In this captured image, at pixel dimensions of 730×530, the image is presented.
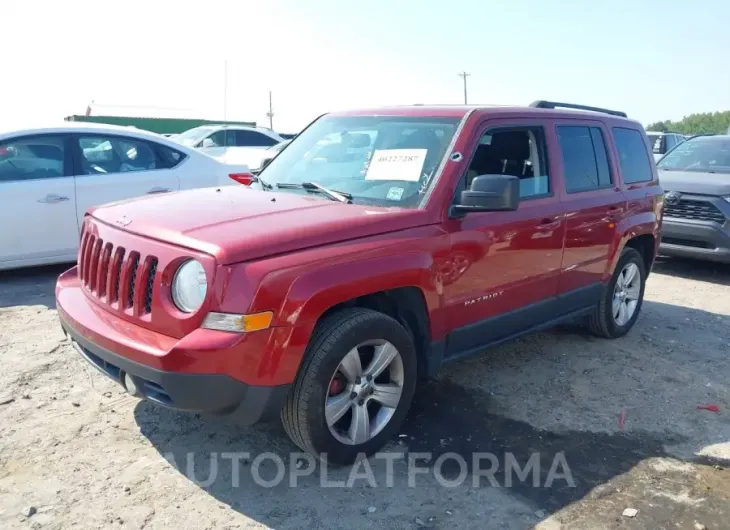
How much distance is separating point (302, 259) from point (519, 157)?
2020 mm

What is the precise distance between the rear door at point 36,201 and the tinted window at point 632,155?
512 cm

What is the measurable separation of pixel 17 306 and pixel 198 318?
3810mm

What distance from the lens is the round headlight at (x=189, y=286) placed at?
2.99m

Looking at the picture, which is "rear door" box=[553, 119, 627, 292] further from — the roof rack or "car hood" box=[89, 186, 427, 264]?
"car hood" box=[89, 186, 427, 264]

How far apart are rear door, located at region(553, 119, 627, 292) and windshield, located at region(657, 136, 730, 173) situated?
15.3ft

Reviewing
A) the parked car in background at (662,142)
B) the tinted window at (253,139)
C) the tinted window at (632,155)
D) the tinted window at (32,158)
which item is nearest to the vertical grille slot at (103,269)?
the tinted window at (32,158)

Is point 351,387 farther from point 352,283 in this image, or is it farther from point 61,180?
point 61,180

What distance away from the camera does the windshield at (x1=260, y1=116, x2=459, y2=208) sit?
12.6ft

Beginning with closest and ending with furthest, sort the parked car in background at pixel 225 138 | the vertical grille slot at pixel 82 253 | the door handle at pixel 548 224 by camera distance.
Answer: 1. the vertical grille slot at pixel 82 253
2. the door handle at pixel 548 224
3. the parked car in background at pixel 225 138

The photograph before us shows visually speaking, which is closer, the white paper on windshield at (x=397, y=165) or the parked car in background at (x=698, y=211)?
the white paper on windshield at (x=397, y=165)

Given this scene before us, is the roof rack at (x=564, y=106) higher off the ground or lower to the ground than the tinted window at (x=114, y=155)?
higher

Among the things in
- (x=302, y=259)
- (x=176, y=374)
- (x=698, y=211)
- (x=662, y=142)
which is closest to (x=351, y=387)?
(x=302, y=259)

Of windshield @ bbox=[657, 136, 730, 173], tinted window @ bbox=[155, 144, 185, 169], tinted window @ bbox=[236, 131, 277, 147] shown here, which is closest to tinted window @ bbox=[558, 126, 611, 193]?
tinted window @ bbox=[155, 144, 185, 169]

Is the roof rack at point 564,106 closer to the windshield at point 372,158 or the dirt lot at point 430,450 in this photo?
the windshield at point 372,158
